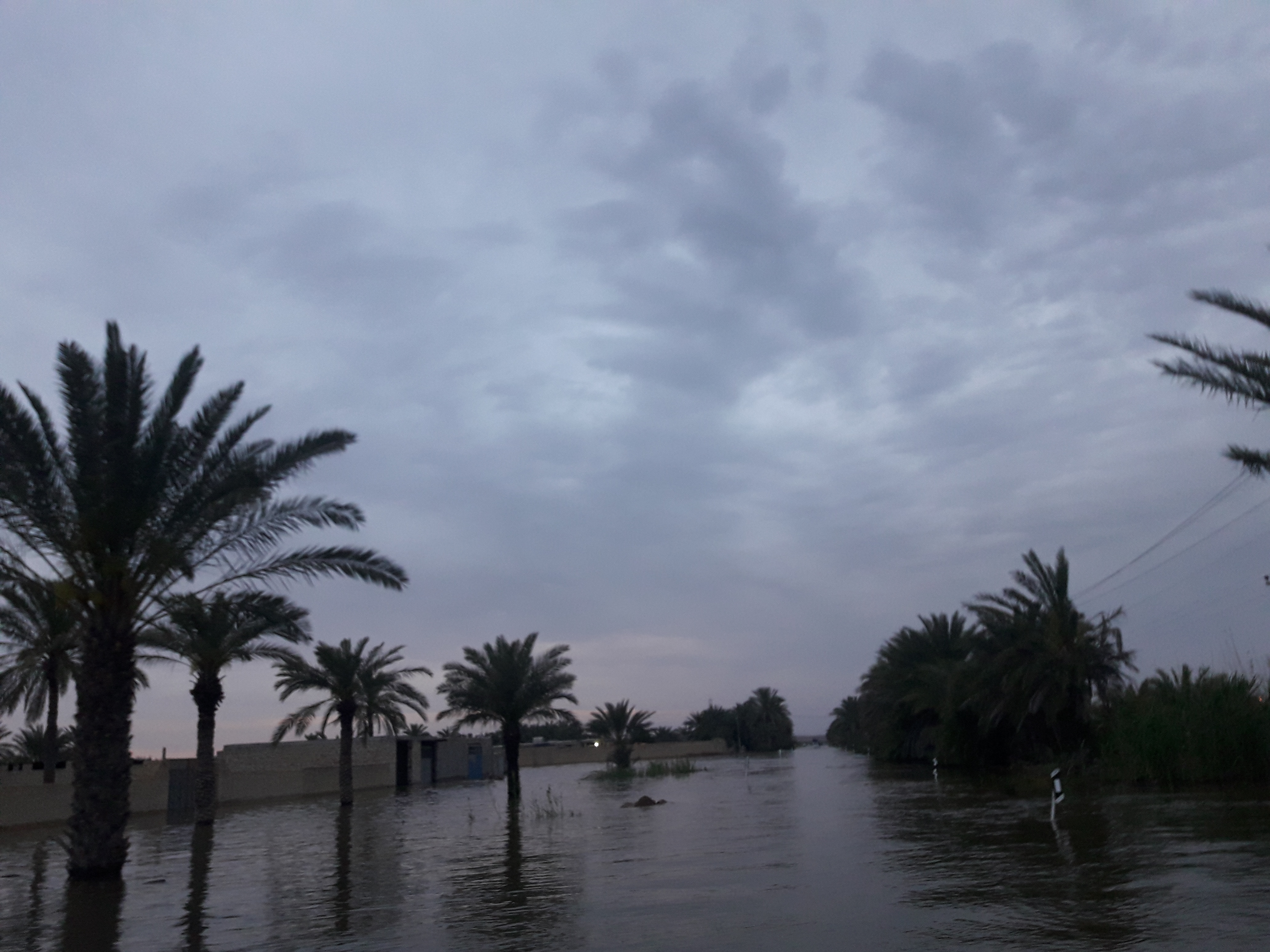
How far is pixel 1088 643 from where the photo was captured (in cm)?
3077

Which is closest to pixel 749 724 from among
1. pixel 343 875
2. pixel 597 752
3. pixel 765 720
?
pixel 765 720

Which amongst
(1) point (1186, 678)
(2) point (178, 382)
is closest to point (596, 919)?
(2) point (178, 382)

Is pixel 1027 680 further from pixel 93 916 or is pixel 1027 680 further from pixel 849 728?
pixel 849 728

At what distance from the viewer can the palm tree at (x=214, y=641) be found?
740 inches

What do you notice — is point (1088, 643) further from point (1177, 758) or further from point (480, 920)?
point (480, 920)

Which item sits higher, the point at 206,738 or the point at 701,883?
the point at 206,738

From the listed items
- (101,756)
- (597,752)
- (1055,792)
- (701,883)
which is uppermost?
(101,756)

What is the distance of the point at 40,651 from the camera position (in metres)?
22.4

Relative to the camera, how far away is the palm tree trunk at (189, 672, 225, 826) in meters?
25.2

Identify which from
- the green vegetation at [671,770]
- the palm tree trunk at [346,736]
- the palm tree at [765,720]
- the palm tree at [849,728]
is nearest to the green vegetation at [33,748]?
the palm tree trunk at [346,736]

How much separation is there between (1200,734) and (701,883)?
15116 mm

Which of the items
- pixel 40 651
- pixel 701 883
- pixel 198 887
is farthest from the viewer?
pixel 40 651

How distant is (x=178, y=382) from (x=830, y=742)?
143603 mm

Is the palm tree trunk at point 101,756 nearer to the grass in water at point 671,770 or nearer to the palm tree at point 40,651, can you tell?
the palm tree at point 40,651
